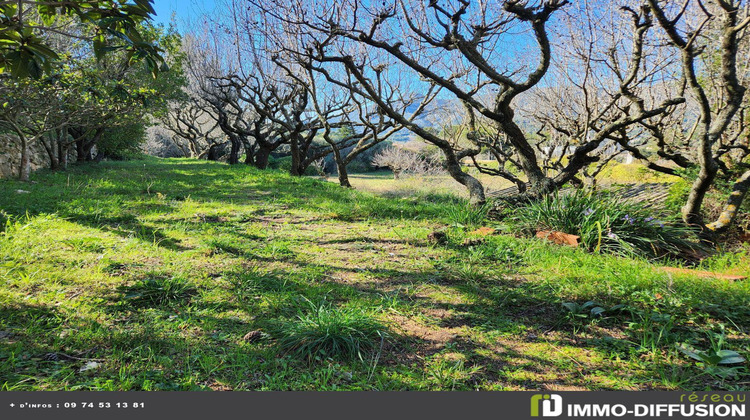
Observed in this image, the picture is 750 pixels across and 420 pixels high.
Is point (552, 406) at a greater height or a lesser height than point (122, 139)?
lesser

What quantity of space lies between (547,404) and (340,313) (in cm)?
123

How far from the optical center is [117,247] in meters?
3.72

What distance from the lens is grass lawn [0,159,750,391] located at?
1.94 m

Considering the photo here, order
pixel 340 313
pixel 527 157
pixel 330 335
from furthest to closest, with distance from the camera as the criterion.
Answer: pixel 527 157 < pixel 340 313 < pixel 330 335

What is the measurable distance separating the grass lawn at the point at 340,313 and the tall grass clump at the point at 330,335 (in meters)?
0.01

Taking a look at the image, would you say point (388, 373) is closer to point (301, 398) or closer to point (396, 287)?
point (301, 398)

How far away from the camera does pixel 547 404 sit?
1.78 m

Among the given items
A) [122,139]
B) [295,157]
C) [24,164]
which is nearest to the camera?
[24,164]

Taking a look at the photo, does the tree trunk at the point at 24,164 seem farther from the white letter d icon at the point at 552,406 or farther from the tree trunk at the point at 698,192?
the tree trunk at the point at 698,192

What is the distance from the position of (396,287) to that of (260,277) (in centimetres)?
110

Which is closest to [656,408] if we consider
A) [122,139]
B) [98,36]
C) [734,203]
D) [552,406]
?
[552,406]

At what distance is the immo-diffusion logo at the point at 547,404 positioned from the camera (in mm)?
1760

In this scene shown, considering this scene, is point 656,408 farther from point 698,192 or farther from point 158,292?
point 698,192

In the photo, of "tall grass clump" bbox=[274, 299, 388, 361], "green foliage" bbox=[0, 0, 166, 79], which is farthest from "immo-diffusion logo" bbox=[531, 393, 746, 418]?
"green foliage" bbox=[0, 0, 166, 79]
